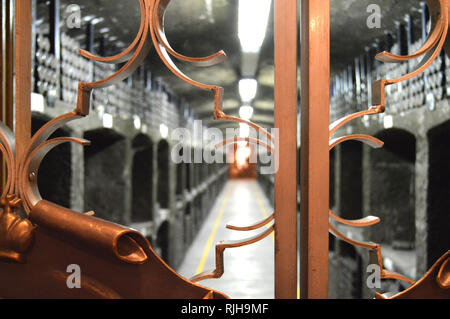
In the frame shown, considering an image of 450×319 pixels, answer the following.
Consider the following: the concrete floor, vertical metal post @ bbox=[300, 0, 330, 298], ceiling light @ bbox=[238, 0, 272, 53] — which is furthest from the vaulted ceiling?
the concrete floor

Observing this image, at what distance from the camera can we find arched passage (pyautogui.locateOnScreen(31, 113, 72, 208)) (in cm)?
252

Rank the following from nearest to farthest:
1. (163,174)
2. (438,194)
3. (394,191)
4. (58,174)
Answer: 1. (438,194)
2. (58,174)
3. (394,191)
4. (163,174)

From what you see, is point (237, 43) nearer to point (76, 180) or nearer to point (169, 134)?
point (169, 134)

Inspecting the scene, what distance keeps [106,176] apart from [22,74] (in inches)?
112

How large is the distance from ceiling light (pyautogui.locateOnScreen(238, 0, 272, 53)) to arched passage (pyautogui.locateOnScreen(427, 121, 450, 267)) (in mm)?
1426

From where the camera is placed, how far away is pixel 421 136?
7.20ft

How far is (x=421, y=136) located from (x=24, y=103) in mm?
2266

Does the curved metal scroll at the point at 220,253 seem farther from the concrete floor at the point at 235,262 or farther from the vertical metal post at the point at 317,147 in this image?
the concrete floor at the point at 235,262

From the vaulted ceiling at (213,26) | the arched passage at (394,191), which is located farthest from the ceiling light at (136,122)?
the arched passage at (394,191)

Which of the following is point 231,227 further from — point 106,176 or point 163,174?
point 163,174

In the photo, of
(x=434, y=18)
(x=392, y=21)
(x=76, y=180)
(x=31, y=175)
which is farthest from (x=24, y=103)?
(x=392, y=21)

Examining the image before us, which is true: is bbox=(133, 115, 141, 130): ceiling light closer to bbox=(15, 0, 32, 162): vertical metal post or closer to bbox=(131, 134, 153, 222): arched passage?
bbox=(131, 134, 153, 222): arched passage

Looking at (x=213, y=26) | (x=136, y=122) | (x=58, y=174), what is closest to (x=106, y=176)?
(x=136, y=122)

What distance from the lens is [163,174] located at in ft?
17.1
